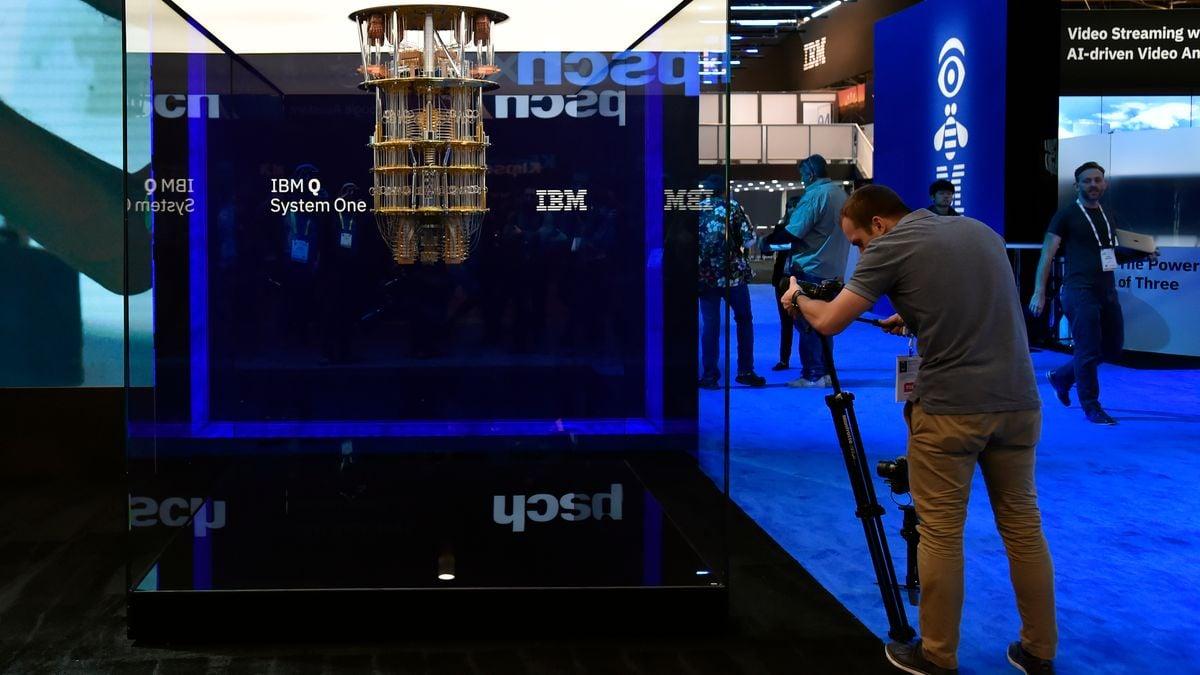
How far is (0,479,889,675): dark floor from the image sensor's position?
11.6 feet

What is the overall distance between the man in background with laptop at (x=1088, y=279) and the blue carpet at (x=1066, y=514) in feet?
1.04

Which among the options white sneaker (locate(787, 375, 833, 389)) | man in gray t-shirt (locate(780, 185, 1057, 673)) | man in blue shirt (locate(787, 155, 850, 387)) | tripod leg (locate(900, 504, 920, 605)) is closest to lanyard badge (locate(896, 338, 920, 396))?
man in gray t-shirt (locate(780, 185, 1057, 673))

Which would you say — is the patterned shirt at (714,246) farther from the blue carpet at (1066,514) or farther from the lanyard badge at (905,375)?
the lanyard badge at (905,375)

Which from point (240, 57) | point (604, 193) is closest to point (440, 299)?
point (604, 193)

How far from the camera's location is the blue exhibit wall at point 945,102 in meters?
A: 10.5

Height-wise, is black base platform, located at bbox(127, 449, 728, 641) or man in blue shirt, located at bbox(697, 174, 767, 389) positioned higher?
man in blue shirt, located at bbox(697, 174, 767, 389)

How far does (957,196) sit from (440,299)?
7.62 meters

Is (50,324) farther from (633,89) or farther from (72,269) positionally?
(633,89)

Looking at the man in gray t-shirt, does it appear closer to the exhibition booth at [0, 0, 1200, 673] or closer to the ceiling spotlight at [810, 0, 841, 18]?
the exhibition booth at [0, 0, 1200, 673]

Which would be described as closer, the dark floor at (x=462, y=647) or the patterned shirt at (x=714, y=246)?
the dark floor at (x=462, y=647)

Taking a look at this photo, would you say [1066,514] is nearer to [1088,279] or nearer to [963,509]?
[963,509]

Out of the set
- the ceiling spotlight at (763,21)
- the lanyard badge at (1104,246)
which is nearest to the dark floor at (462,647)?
the lanyard badge at (1104,246)

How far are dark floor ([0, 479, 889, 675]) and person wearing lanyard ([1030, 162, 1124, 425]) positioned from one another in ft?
12.2

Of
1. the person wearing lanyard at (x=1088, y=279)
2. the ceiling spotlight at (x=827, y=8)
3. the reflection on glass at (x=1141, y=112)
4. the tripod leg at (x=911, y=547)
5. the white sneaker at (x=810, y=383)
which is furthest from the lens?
the ceiling spotlight at (x=827, y=8)
